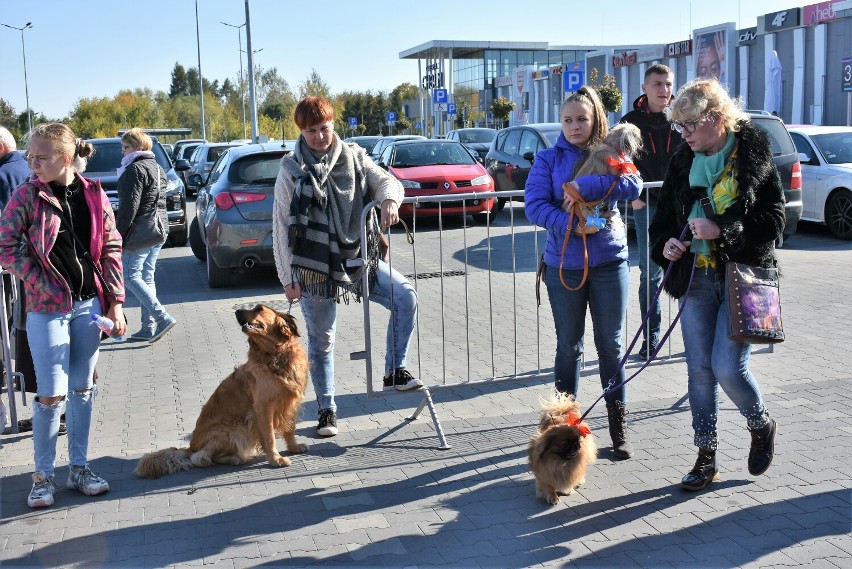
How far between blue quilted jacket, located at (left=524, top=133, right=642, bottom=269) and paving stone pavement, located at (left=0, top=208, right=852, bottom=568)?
100cm

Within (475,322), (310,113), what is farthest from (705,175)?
(475,322)

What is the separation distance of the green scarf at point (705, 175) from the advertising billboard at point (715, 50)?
3395cm

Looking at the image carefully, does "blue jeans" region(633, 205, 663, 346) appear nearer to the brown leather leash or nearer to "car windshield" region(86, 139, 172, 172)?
the brown leather leash

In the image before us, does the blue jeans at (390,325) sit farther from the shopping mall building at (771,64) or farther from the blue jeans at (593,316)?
the shopping mall building at (771,64)

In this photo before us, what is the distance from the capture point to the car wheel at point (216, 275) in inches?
440

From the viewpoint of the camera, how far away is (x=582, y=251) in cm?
488

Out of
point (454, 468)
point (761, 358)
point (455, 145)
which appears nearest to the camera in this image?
point (454, 468)

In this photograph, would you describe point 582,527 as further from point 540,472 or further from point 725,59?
point 725,59

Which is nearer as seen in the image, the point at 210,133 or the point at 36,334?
the point at 36,334

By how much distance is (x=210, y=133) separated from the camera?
69000 millimetres

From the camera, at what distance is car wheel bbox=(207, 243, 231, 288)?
11.2 metres

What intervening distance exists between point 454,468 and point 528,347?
2.97 m

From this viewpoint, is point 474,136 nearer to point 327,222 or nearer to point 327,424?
point 327,424

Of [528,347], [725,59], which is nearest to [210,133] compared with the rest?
[725,59]
